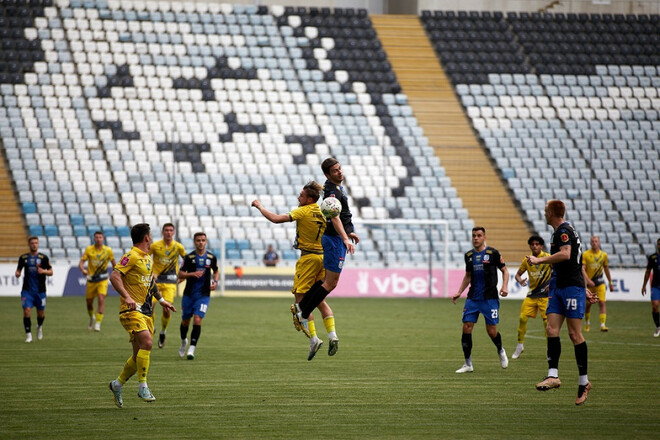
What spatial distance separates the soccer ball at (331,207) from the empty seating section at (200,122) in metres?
21.7

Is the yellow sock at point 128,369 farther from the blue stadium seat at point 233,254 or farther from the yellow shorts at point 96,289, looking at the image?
the blue stadium seat at point 233,254

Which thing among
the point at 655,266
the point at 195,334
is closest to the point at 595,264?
the point at 655,266

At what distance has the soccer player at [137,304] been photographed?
32.8ft

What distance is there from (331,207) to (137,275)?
99.9 inches

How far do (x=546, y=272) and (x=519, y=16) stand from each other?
30775mm

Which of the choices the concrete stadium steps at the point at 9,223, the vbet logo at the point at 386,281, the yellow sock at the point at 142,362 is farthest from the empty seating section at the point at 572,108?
the yellow sock at the point at 142,362

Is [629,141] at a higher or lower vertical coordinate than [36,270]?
higher

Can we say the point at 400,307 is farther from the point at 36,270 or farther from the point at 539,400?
the point at 539,400

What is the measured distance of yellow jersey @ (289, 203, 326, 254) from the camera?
39.6ft

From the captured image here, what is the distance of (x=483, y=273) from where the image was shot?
13906mm

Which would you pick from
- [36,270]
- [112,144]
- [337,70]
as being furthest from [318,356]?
[337,70]

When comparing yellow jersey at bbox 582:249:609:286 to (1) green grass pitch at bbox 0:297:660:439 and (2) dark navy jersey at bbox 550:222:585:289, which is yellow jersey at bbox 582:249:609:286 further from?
(2) dark navy jersey at bbox 550:222:585:289

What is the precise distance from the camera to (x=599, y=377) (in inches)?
502

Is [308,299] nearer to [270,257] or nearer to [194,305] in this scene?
[194,305]
